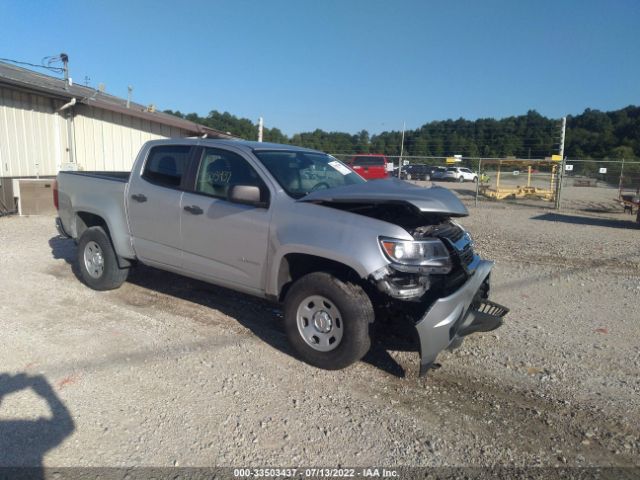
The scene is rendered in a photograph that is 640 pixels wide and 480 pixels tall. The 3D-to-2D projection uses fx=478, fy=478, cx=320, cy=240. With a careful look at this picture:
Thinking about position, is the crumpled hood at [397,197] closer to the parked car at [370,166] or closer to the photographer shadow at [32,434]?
the photographer shadow at [32,434]

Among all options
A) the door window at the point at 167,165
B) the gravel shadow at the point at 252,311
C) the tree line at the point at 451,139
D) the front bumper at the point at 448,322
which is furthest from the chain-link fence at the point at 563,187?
the door window at the point at 167,165

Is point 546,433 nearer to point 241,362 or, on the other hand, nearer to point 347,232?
→ point 347,232

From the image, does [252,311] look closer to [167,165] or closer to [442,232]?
[167,165]

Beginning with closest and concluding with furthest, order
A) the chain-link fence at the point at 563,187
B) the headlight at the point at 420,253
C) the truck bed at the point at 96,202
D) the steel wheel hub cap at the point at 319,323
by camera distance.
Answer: the headlight at the point at 420,253
the steel wheel hub cap at the point at 319,323
the truck bed at the point at 96,202
the chain-link fence at the point at 563,187

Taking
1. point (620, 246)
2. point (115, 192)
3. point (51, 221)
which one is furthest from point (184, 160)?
point (620, 246)

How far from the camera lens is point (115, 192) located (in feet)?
18.6

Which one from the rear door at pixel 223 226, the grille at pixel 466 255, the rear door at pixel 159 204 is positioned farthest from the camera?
the rear door at pixel 159 204

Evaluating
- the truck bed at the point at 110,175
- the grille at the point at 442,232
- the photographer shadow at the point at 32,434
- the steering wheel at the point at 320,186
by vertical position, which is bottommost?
the photographer shadow at the point at 32,434

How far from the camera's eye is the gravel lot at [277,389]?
9.82ft

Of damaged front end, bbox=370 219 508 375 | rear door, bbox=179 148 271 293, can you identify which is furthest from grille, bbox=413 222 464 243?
rear door, bbox=179 148 271 293

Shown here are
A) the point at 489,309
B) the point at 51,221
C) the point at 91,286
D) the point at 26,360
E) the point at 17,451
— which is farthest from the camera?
the point at 51,221

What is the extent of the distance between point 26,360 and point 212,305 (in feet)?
6.59

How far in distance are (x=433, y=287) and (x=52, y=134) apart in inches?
534

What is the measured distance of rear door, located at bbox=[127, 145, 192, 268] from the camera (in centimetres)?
508
